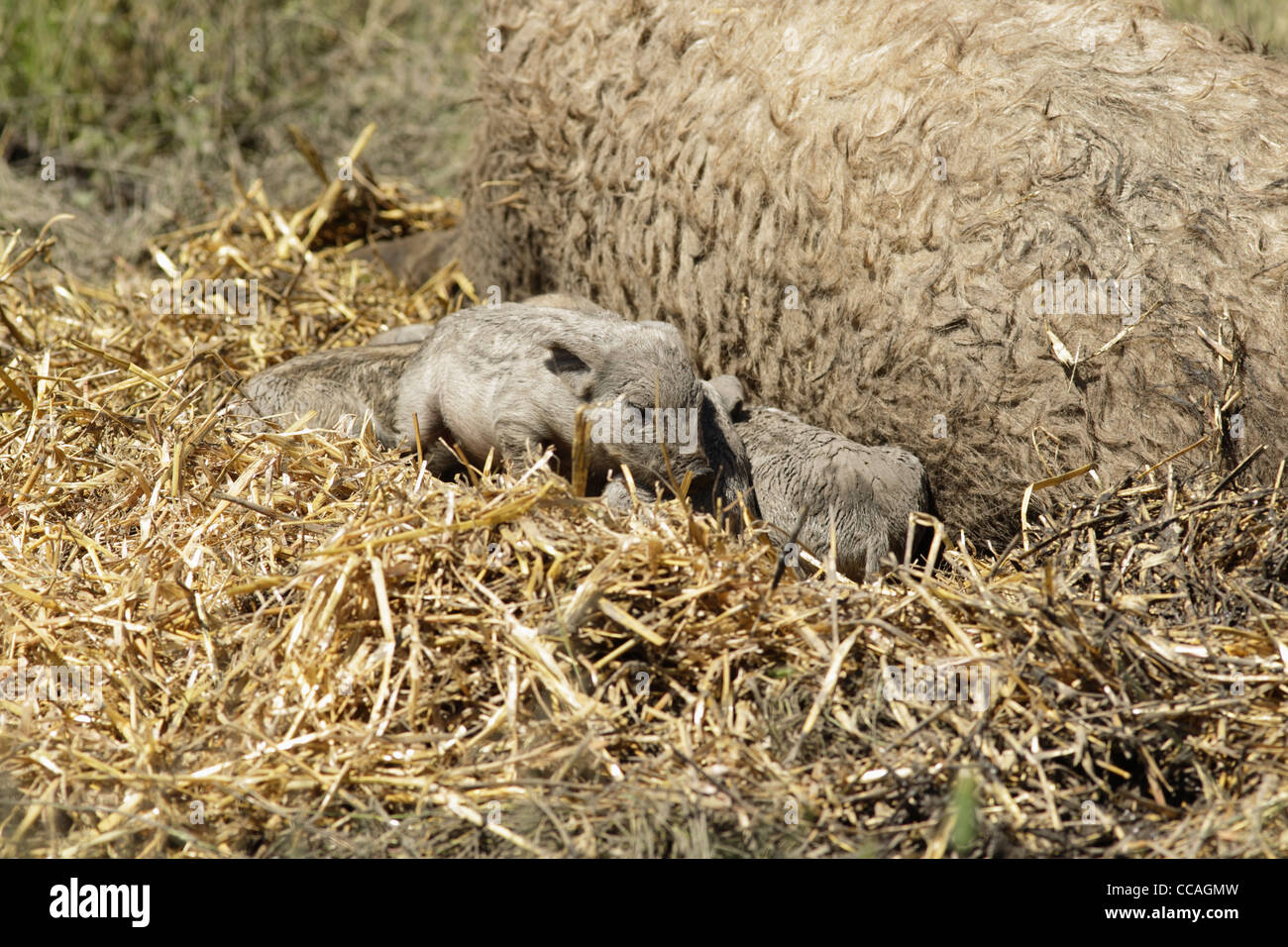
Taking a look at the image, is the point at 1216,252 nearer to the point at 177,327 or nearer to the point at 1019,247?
the point at 1019,247

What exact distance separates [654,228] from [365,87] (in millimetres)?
3992

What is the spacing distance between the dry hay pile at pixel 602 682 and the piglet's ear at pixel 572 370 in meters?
0.36

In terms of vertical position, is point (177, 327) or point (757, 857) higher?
point (177, 327)

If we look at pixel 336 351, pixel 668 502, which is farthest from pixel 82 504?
pixel 668 502

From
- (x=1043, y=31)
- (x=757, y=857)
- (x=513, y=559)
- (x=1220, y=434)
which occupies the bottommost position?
(x=757, y=857)

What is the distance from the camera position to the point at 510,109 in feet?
15.9

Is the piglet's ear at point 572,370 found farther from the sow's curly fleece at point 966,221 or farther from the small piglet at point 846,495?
the sow's curly fleece at point 966,221
